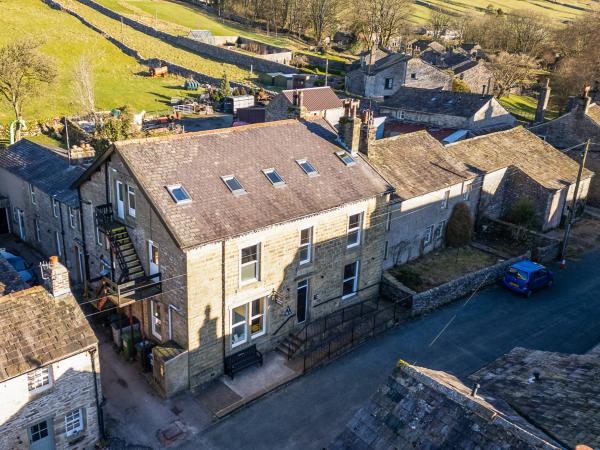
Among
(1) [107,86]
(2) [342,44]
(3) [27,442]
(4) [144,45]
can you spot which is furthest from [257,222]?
(2) [342,44]

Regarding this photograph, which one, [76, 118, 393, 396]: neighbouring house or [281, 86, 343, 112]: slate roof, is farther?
[281, 86, 343, 112]: slate roof

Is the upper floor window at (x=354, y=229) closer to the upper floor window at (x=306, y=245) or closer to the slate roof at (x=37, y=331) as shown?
the upper floor window at (x=306, y=245)

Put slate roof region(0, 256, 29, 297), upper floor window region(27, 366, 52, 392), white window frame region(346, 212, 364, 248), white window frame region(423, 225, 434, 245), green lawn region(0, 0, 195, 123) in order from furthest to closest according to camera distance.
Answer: green lawn region(0, 0, 195, 123) → white window frame region(423, 225, 434, 245) → white window frame region(346, 212, 364, 248) → slate roof region(0, 256, 29, 297) → upper floor window region(27, 366, 52, 392)

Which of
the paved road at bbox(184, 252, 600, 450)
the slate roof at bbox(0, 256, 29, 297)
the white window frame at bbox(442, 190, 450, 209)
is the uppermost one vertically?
the slate roof at bbox(0, 256, 29, 297)

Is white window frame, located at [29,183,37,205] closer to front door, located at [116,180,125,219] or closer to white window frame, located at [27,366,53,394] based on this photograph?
front door, located at [116,180,125,219]

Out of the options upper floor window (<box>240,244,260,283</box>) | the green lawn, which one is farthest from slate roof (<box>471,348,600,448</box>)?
the green lawn

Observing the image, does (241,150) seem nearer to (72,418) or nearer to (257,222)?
(257,222)

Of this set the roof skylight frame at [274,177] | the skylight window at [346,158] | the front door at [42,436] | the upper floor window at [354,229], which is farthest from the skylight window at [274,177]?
the front door at [42,436]
